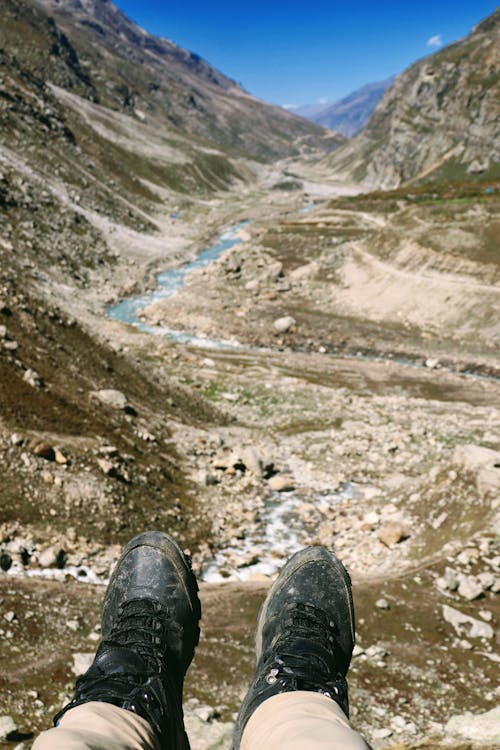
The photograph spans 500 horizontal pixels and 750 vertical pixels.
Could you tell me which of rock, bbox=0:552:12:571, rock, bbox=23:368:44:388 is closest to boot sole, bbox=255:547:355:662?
rock, bbox=0:552:12:571

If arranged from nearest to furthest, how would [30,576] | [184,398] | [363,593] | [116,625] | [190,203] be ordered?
1. [116,625]
2. [30,576]
3. [363,593]
4. [184,398]
5. [190,203]

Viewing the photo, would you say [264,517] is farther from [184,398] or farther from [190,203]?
[190,203]

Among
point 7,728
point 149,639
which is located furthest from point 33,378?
point 149,639

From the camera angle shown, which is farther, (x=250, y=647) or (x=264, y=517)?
(x=264, y=517)

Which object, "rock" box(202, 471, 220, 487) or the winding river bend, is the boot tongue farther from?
the winding river bend

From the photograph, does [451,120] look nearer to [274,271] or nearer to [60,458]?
[274,271]

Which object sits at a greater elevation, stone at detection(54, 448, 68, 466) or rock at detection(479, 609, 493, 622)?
stone at detection(54, 448, 68, 466)

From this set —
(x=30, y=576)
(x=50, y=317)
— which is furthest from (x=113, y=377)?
(x=30, y=576)
